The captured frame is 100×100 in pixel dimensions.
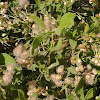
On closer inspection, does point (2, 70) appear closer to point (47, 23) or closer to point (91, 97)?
point (47, 23)

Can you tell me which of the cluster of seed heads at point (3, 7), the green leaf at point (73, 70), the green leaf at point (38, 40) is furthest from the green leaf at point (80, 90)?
the cluster of seed heads at point (3, 7)

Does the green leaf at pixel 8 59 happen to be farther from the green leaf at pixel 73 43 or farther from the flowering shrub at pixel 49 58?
the green leaf at pixel 73 43

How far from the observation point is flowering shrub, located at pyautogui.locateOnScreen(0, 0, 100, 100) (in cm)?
188

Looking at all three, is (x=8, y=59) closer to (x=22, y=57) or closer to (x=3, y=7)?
(x=22, y=57)

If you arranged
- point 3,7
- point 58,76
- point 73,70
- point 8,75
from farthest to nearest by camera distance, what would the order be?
point 3,7 → point 73,70 → point 58,76 → point 8,75

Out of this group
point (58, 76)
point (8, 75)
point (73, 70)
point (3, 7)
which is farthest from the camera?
point (3, 7)

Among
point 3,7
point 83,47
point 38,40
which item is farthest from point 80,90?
point 3,7

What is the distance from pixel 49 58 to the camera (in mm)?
2002

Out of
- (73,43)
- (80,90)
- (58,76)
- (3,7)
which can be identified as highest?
(3,7)

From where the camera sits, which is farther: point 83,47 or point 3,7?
point 3,7

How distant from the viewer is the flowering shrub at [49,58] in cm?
188

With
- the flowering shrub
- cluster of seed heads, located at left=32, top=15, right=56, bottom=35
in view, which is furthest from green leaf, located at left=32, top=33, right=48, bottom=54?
cluster of seed heads, located at left=32, top=15, right=56, bottom=35

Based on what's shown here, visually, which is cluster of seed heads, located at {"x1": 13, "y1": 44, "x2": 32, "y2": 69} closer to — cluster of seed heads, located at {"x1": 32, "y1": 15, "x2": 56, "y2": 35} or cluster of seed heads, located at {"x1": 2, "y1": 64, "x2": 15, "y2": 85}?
cluster of seed heads, located at {"x1": 2, "y1": 64, "x2": 15, "y2": 85}

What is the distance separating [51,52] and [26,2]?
2.20 feet
